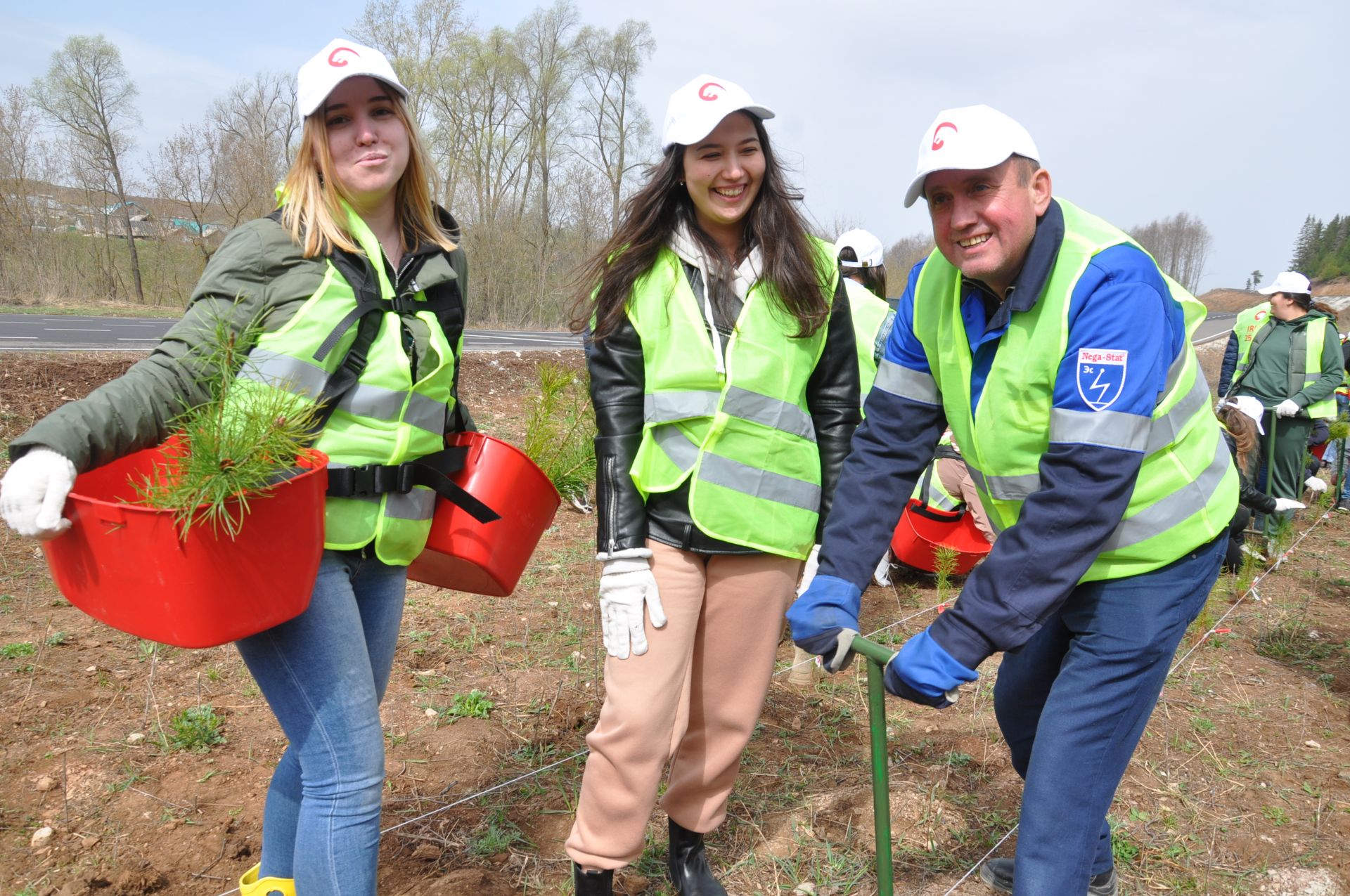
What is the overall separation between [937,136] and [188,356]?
1427 mm

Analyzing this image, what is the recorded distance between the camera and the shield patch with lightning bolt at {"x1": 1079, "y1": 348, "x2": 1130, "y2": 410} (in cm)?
167

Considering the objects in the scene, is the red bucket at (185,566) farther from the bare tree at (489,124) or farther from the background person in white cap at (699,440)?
the bare tree at (489,124)

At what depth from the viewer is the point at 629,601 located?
2.14 metres

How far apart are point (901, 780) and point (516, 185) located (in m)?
27.2

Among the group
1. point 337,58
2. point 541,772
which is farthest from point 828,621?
point 541,772

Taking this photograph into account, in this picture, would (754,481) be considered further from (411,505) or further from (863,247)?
(863,247)

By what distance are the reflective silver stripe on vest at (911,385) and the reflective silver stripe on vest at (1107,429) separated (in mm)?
452

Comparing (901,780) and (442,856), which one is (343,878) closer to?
(442,856)

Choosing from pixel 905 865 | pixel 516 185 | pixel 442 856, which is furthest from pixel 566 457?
pixel 516 185

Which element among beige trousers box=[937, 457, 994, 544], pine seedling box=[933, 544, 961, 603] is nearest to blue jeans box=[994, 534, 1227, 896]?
pine seedling box=[933, 544, 961, 603]

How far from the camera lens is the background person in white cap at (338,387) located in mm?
1748

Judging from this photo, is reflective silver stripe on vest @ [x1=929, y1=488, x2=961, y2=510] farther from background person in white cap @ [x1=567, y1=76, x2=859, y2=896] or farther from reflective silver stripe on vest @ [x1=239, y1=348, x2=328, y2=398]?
reflective silver stripe on vest @ [x1=239, y1=348, x2=328, y2=398]

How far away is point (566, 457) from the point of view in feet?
12.2

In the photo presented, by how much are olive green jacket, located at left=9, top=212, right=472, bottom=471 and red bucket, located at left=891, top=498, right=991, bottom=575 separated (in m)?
4.09
